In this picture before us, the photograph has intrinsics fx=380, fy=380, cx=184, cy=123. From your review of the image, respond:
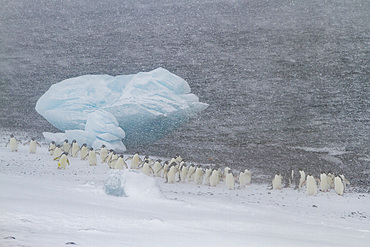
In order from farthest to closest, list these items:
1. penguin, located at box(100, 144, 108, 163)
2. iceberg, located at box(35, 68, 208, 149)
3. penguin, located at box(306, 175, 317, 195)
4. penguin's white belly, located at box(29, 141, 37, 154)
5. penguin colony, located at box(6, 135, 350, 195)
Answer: iceberg, located at box(35, 68, 208, 149)
penguin's white belly, located at box(29, 141, 37, 154)
penguin, located at box(100, 144, 108, 163)
penguin colony, located at box(6, 135, 350, 195)
penguin, located at box(306, 175, 317, 195)

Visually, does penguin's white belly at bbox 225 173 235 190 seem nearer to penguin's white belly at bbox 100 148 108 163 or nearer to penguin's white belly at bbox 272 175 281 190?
penguin's white belly at bbox 272 175 281 190

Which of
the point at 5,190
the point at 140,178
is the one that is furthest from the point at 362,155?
the point at 5,190

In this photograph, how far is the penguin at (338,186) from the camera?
3.92m

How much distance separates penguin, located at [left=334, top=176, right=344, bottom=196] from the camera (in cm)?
392

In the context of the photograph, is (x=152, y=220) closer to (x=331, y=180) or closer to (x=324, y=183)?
(x=324, y=183)

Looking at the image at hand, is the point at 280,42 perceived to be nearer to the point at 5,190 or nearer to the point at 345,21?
the point at 345,21

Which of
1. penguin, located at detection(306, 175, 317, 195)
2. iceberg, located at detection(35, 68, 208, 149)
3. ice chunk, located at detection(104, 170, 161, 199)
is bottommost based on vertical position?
ice chunk, located at detection(104, 170, 161, 199)

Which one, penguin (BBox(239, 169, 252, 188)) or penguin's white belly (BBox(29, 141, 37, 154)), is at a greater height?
penguin's white belly (BBox(29, 141, 37, 154))

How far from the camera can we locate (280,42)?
796 cm

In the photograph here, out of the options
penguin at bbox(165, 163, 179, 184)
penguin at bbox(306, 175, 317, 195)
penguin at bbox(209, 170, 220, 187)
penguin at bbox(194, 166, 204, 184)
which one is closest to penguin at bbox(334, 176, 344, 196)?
penguin at bbox(306, 175, 317, 195)

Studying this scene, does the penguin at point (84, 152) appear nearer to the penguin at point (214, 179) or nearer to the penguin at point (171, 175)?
the penguin at point (171, 175)

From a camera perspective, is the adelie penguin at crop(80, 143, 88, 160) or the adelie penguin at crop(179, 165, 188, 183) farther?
the adelie penguin at crop(80, 143, 88, 160)

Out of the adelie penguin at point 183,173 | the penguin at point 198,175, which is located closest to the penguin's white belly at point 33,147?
the adelie penguin at point 183,173

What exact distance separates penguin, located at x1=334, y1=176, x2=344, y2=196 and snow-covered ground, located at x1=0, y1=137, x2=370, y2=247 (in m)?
0.51
